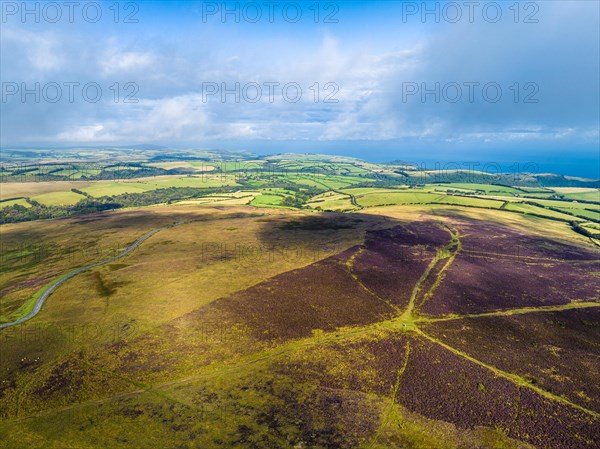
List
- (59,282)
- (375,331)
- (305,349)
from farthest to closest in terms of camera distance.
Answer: (59,282) → (375,331) → (305,349)

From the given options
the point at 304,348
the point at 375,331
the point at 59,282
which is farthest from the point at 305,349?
the point at 59,282

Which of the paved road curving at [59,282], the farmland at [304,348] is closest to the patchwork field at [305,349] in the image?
the farmland at [304,348]

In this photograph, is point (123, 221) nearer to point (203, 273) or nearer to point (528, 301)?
point (203, 273)

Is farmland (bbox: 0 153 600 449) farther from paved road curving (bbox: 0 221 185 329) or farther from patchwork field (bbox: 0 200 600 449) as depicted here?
paved road curving (bbox: 0 221 185 329)

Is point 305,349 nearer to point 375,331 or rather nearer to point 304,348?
point 304,348

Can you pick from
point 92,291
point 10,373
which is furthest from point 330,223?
point 10,373

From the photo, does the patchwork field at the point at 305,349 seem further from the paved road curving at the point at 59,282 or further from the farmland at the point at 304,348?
the paved road curving at the point at 59,282

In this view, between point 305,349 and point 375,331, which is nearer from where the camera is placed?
point 305,349

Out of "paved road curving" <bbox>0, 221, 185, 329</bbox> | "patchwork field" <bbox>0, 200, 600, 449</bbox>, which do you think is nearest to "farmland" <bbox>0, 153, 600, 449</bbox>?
"patchwork field" <bbox>0, 200, 600, 449</bbox>
